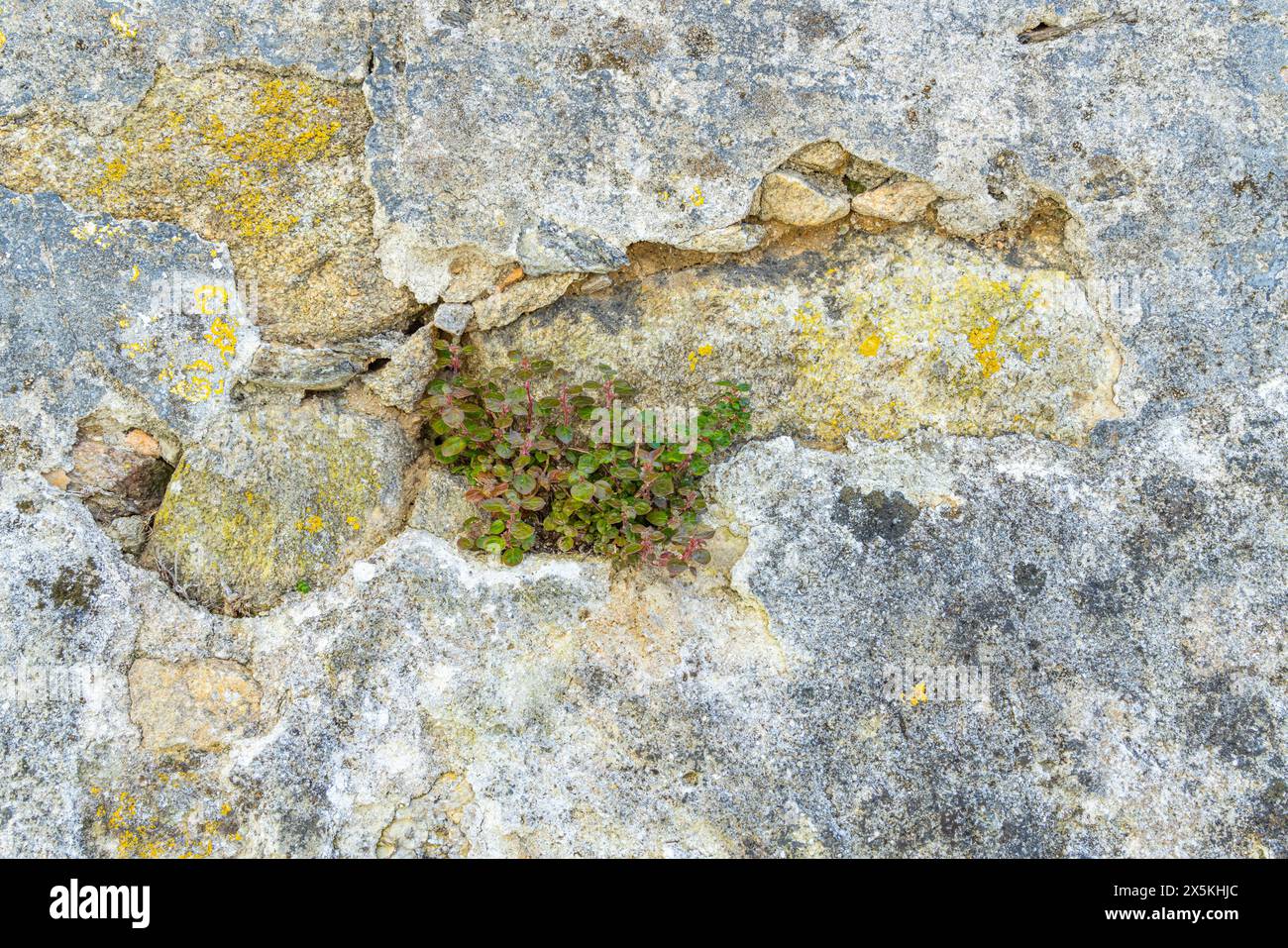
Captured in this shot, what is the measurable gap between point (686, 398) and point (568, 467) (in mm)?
438

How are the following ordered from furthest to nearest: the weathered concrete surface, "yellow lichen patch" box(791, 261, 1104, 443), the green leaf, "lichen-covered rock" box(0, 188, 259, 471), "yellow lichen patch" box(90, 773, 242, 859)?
"yellow lichen patch" box(791, 261, 1104, 443) < the green leaf < "lichen-covered rock" box(0, 188, 259, 471) < the weathered concrete surface < "yellow lichen patch" box(90, 773, 242, 859)

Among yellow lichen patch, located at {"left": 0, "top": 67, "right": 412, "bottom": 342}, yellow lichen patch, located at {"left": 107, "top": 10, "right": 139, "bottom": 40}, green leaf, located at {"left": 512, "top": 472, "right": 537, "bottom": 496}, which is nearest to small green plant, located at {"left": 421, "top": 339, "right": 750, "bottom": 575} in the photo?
green leaf, located at {"left": 512, "top": 472, "right": 537, "bottom": 496}

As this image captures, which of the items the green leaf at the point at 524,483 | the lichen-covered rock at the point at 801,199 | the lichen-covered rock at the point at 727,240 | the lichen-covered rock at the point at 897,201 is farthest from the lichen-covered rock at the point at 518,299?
the lichen-covered rock at the point at 897,201

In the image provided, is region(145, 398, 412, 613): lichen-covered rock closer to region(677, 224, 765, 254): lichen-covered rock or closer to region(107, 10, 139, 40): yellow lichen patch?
region(107, 10, 139, 40): yellow lichen patch

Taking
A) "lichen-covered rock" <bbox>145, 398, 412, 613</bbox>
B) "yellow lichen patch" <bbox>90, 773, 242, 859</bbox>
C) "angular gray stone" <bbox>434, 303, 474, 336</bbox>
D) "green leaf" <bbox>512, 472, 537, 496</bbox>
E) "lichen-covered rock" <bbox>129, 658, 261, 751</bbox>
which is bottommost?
"yellow lichen patch" <bbox>90, 773, 242, 859</bbox>

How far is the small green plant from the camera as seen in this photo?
2.66m

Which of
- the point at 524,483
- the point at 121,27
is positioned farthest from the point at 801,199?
the point at 121,27

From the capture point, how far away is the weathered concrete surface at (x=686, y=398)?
7.98ft

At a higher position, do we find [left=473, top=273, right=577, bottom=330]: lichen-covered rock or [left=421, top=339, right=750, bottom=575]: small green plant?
[left=473, top=273, right=577, bottom=330]: lichen-covered rock

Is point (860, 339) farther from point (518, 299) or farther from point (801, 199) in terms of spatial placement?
point (518, 299)

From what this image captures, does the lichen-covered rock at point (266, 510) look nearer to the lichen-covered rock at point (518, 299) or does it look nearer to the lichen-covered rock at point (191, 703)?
the lichen-covered rock at point (191, 703)

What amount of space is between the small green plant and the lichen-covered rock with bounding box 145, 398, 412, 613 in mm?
290

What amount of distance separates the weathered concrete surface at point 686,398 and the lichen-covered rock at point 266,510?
0.04ft

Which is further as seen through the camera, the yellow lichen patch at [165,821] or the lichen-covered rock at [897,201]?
the lichen-covered rock at [897,201]
